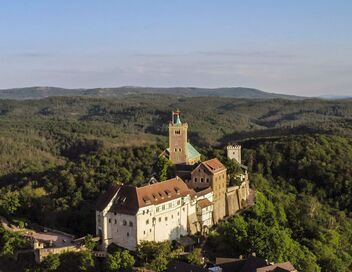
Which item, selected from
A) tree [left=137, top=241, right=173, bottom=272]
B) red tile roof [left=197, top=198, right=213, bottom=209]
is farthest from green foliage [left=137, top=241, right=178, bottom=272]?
red tile roof [left=197, top=198, right=213, bottom=209]

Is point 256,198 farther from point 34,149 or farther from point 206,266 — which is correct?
point 34,149

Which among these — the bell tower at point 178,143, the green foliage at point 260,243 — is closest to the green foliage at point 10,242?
the green foliage at point 260,243

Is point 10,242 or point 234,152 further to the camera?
point 234,152

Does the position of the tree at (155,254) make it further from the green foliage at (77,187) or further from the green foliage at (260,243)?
the green foliage at (77,187)

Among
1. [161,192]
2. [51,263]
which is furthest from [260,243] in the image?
[51,263]

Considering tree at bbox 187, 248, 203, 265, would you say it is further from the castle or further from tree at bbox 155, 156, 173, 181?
tree at bbox 155, 156, 173, 181

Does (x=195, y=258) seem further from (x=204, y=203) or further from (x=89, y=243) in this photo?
(x=204, y=203)
